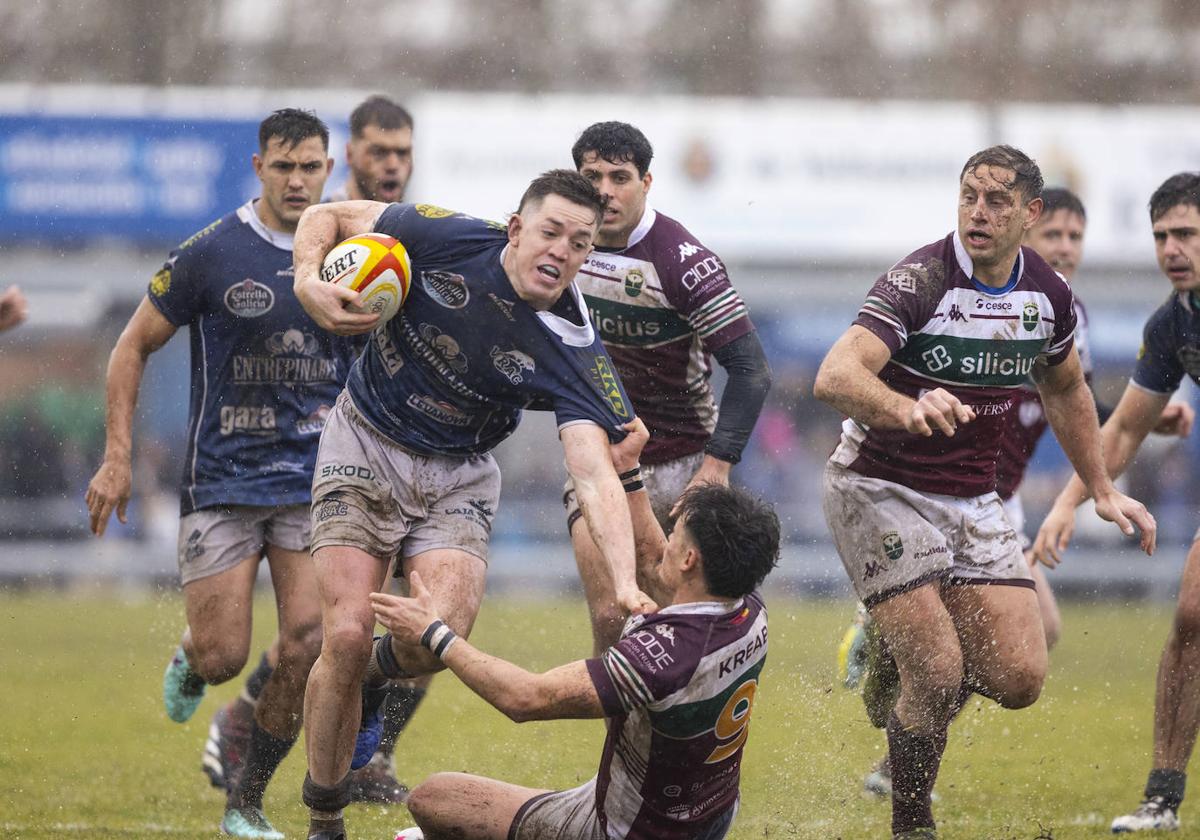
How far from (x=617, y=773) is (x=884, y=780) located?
3053 mm

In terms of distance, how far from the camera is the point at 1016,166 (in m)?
6.22

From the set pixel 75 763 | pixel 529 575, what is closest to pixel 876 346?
pixel 75 763

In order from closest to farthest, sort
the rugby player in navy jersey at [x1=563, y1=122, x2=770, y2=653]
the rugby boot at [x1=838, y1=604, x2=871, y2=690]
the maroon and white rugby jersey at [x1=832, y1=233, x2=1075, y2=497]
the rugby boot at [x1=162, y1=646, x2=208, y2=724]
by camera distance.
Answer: the maroon and white rugby jersey at [x1=832, y1=233, x2=1075, y2=497] → the rugby player in navy jersey at [x1=563, y1=122, x2=770, y2=653] → the rugby boot at [x1=838, y1=604, x2=871, y2=690] → the rugby boot at [x1=162, y1=646, x2=208, y2=724]

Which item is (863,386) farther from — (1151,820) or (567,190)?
(1151,820)

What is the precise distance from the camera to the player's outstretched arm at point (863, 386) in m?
5.79

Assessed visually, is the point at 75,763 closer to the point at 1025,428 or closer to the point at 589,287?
the point at 589,287

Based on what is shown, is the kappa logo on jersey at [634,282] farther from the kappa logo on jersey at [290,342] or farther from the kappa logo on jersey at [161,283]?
the kappa logo on jersey at [161,283]

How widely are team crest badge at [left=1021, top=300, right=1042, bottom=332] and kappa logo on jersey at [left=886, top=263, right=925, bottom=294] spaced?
1.42 ft

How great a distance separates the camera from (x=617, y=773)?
5.00 meters

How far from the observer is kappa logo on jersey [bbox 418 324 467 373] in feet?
18.9

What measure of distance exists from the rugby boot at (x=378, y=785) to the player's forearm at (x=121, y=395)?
5.61 feet

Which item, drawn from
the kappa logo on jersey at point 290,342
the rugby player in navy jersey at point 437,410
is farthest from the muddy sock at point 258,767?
the kappa logo on jersey at point 290,342

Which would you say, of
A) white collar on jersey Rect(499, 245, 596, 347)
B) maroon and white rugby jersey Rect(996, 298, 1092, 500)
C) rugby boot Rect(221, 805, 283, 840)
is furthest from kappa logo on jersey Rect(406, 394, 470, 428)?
maroon and white rugby jersey Rect(996, 298, 1092, 500)

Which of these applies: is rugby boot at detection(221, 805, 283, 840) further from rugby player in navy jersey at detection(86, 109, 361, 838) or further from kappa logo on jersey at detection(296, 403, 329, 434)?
kappa logo on jersey at detection(296, 403, 329, 434)
